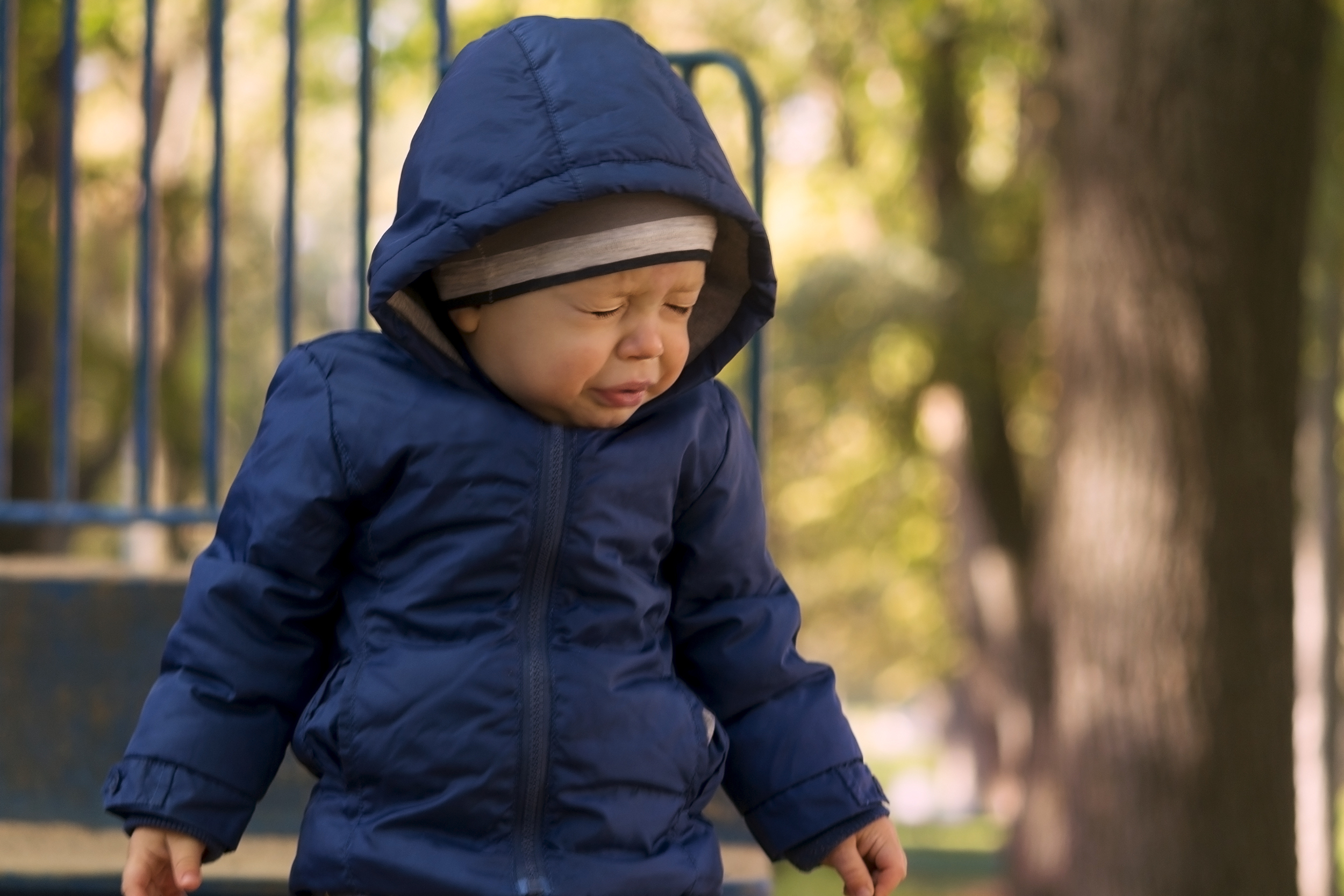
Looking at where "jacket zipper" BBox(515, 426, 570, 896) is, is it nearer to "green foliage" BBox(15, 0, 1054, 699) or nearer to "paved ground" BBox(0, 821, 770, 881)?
"paved ground" BBox(0, 821, 770, 881)

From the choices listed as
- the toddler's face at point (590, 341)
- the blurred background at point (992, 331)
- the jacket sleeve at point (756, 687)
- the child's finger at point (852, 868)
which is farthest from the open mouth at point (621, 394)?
the blurred background at point (992, 331)

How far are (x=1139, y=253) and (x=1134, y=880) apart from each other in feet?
6.72

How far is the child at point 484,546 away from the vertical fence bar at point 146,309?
186 cm

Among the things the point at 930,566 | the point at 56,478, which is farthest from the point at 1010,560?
the point at 56,478

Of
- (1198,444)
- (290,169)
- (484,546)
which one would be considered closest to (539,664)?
(484,546)

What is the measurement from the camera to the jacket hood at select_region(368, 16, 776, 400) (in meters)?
1.81

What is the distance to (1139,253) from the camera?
530 centimetres

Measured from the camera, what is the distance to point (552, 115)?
1.84 metres

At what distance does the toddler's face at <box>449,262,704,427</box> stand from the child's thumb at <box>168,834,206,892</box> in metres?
0.64

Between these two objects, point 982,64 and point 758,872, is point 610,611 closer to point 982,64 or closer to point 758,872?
point 758,872

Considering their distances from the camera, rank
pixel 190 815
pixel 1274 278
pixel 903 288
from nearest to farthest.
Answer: pixel 190 815 < pixel 1274 278 < pixel 903 288

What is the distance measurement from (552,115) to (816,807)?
93 centimetres

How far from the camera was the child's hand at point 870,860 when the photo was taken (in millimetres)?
2096

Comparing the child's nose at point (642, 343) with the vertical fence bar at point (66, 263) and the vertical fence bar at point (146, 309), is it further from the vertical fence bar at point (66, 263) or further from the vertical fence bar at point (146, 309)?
the vertical fence bar at point (66, 263)
